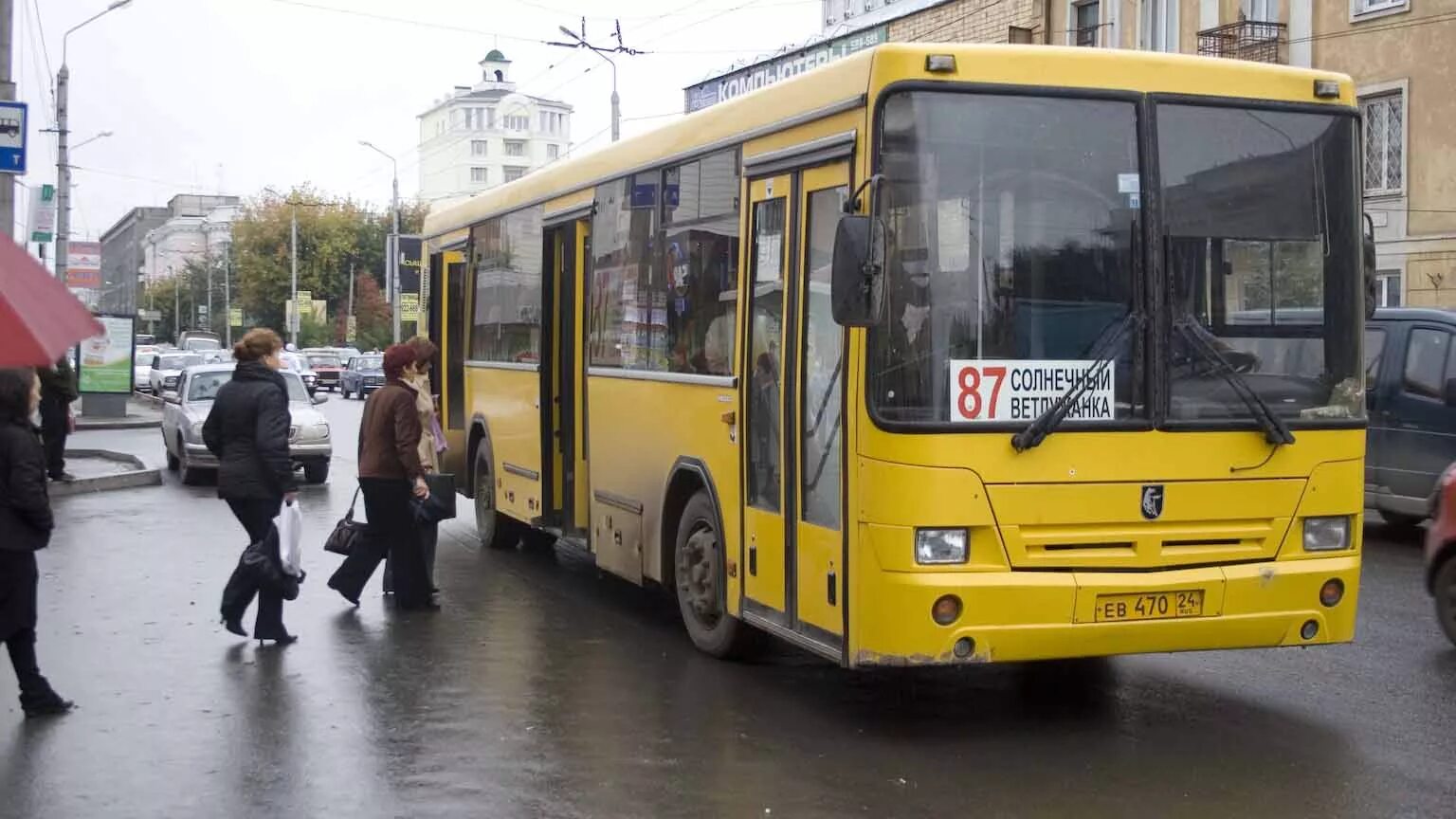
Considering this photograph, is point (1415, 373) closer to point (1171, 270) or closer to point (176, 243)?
point (1171, 270)

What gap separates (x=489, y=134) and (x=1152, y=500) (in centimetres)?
13829

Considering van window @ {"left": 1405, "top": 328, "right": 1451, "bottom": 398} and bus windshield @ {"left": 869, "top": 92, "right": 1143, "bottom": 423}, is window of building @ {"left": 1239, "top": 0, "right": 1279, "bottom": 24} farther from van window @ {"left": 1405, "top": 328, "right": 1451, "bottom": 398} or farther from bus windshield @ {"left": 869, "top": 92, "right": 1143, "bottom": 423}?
bus windshield @ {"left": 869, "top": 92, "right": 1143, "bottom": 423}

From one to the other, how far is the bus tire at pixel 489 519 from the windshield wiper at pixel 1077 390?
797 centimetres

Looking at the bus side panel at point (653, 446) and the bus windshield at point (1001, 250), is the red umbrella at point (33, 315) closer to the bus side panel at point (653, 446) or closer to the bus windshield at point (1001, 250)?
the bus windshield at point (1001, 250)

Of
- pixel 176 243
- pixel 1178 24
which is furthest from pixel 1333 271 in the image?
pixel 176 243

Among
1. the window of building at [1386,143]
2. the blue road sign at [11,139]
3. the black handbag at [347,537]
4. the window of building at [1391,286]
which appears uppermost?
the window of building at [1386,143]

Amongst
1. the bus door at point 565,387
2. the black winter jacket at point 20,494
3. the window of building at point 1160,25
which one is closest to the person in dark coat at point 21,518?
the black winter jacket at point 20,494

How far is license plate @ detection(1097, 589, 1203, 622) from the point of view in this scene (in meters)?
7.31

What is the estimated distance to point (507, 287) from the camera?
45.6 feet

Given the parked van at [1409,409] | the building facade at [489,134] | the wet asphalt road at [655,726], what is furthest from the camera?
the building facade at [489,134]

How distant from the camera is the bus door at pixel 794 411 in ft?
25.5

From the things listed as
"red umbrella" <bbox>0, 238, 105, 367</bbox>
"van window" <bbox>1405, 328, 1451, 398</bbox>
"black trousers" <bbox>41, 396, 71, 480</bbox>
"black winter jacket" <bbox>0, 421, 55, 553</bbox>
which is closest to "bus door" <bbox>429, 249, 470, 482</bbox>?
"black trousers" <bbox>41, 396, 71, 480</bbox>

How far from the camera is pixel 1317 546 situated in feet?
25.5

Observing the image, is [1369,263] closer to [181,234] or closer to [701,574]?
[701,574]
